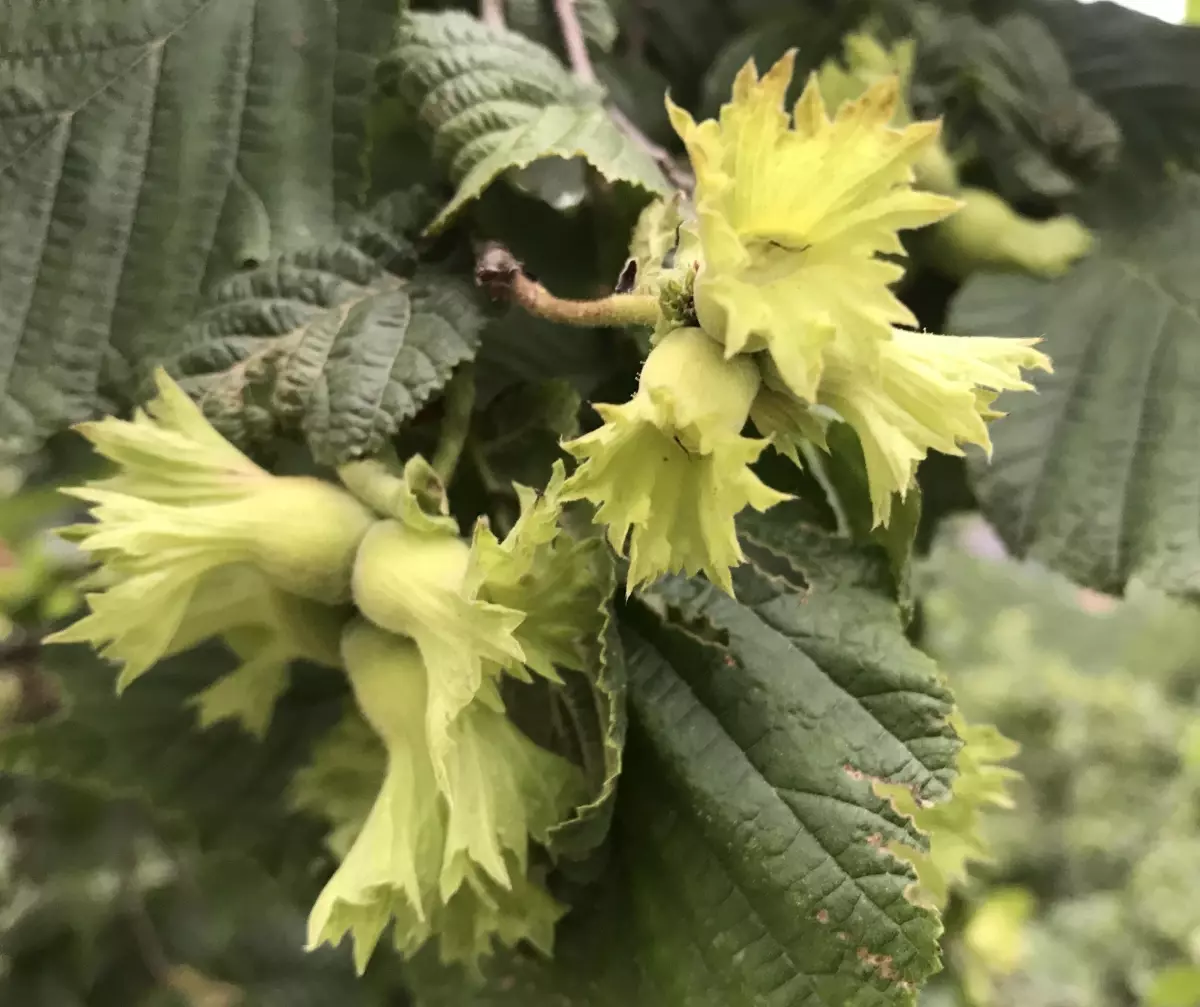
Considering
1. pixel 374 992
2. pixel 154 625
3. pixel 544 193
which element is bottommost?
pixel 374 992

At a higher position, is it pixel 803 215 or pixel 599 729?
pixel 803 215

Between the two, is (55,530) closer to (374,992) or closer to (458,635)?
(458,635)

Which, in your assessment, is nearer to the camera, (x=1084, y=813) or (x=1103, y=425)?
(x=1103, y=425)

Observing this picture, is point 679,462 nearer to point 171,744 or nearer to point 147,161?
point 147,161

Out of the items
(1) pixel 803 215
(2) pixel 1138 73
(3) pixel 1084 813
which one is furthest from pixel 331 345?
(3) pixel 1084 813

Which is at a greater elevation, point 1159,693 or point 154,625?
point 154,625

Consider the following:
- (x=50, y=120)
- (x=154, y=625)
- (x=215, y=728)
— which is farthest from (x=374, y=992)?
(x=50, y=120)

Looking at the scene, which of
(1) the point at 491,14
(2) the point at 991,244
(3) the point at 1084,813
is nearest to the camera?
(1) the point at 491,14
